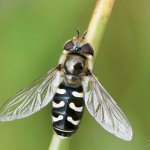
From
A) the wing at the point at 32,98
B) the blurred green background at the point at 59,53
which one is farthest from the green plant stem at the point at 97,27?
the blurred green background at the point at 59,53

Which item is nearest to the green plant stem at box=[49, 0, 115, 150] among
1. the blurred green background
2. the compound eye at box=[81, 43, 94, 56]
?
the compound eye at box=[81, 43, 94, 56]

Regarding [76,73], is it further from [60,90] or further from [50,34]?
[50,34]

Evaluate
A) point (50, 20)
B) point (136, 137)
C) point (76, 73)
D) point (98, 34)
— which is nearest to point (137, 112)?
point (136, 137)

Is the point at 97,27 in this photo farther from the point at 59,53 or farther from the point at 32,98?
the point at 59,53

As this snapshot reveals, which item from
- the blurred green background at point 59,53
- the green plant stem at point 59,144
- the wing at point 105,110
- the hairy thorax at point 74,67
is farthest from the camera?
the blurred green background at point 59,53

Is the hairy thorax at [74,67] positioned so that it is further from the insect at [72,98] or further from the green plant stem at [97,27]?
the green plant stem at [97,27]

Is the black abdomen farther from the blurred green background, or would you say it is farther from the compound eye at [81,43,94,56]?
the blurred green background

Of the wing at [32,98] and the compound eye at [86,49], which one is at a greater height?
the compound eye at [86,49]

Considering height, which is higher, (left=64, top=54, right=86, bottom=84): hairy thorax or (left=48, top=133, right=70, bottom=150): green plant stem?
(left=64, top=54, right=86, bottom=84): hairy thorax
